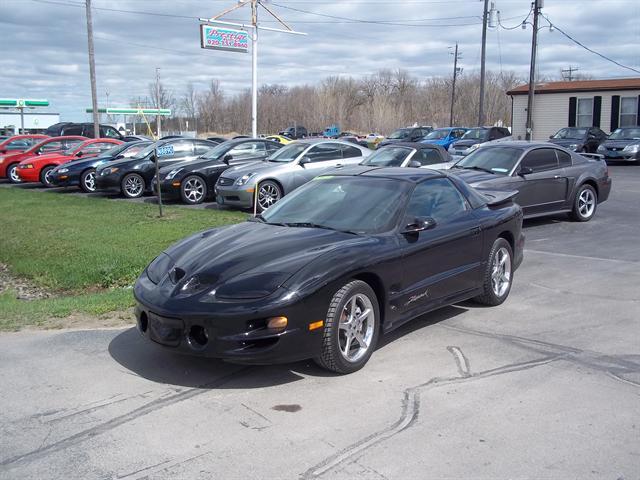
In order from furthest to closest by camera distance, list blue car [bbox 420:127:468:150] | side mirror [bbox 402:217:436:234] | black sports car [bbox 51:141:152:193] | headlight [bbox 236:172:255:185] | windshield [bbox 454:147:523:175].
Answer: blue car [bbox 420:127:468:150] < black sports car [bbox 51:141:152:193] < headlight [bbox 236:172:255:185] < windshield [bbox 454:147:523:175] < side mirror [bbox 402:217:436:234]

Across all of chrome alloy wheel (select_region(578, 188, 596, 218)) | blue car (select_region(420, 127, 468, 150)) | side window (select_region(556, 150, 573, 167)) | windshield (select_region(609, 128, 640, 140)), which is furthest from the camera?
blue car (select_region(420, 127, 468, 150))

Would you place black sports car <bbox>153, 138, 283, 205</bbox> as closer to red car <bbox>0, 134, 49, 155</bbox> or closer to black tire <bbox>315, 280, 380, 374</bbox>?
red car <bbox>0, 134, 49, 155</bbox>

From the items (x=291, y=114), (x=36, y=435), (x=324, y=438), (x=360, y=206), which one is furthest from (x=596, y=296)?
(x=291, y=114)

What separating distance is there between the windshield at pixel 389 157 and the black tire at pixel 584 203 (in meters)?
3.50

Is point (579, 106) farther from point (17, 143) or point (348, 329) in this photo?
point (348, 329)

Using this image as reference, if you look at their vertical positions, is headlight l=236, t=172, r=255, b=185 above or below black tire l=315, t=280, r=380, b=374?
above

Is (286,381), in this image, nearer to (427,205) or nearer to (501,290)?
(427,205)

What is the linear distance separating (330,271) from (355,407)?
100 cm

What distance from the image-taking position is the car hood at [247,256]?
4734mm

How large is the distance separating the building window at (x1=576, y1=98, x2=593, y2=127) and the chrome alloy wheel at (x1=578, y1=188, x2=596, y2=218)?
82.8 ft

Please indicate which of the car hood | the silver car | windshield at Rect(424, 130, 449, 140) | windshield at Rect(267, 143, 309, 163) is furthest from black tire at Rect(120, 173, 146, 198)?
windshield at Rect(424, 130, 449, 140)

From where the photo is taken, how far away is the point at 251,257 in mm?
4996

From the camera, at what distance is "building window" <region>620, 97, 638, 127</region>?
33.9m

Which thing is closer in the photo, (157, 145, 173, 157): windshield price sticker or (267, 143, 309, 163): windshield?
(267, 143, 309, 163): windshield
